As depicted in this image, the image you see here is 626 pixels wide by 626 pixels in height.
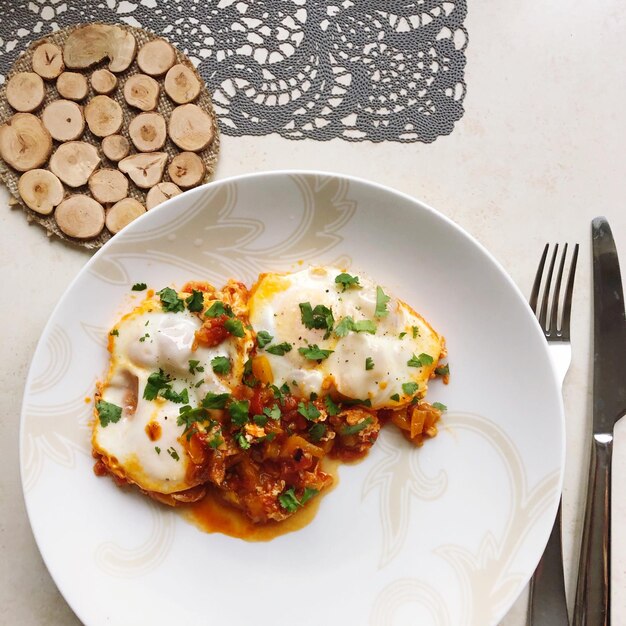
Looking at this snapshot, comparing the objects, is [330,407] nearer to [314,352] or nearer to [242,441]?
[314,352]

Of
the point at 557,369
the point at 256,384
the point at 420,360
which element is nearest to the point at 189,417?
the point at 256,384

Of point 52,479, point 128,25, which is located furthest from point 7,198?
point 52,479

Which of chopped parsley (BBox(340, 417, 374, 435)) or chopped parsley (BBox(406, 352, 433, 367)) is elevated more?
chopped parsley (BBox(406, 352, 433, 367))

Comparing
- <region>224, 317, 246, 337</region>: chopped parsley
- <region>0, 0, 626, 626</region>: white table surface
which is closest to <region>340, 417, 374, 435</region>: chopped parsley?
<region>224, 317, 246, 337</region>: chopped parsley

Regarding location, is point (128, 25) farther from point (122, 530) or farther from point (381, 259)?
point (122, 530)

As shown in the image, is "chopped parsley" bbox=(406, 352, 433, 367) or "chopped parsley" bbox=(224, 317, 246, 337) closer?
"chopped parsley" bbox=(224, 317, 246, 337)

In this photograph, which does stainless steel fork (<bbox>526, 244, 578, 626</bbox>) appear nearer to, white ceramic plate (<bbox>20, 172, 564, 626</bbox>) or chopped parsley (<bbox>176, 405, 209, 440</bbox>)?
white ceramic plate (<bbox>20, 172, 564, 626</bbox>)

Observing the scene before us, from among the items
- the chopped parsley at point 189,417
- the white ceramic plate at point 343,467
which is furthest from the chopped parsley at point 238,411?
the white ceramic plate at point 343,467

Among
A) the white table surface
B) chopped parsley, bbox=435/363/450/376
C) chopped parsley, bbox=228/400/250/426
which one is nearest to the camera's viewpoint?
chopped parsley, bbox=228/400/250/426
